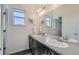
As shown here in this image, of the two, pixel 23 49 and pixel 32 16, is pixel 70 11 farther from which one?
pixel 23 49

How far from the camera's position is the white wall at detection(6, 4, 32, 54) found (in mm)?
1466

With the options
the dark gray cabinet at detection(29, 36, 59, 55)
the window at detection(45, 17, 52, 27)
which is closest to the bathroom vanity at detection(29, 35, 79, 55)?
the dark gray cabinet at detection(29, 36, 59, 55)

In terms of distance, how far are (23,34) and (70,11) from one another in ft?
2.69

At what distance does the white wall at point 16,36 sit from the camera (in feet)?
4.81

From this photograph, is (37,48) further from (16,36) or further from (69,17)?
(69,17)

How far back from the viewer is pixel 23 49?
5.06ft

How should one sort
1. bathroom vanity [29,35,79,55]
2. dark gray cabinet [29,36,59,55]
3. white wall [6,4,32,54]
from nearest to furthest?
bathroom vanity [29,35,79,55] → dark gray cabinet [29,36,59,55] → white wall [6,4,32,54]

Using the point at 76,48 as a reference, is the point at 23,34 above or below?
above

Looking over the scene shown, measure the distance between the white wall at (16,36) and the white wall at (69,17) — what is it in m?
0.57

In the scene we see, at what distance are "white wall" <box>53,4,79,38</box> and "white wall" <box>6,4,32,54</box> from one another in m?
0.57

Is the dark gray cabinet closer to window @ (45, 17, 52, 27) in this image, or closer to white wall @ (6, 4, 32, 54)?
white wall @ (6, 4, 32, 54)

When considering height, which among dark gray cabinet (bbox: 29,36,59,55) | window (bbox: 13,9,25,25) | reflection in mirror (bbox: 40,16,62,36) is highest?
window (bbox: 13,9,25,25)

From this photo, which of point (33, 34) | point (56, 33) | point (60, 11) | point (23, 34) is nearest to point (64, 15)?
point (60, 11)
